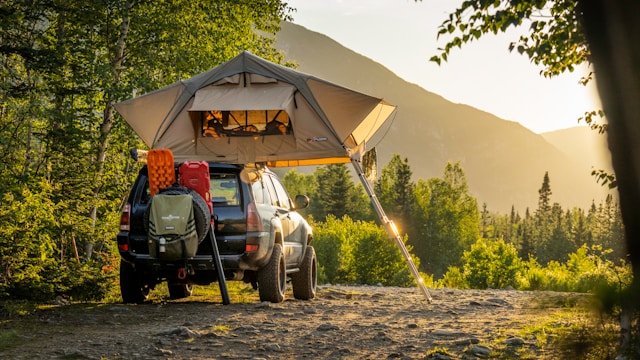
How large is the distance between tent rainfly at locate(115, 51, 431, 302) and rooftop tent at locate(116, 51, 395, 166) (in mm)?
16

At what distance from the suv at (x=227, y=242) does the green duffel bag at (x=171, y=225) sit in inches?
14.6

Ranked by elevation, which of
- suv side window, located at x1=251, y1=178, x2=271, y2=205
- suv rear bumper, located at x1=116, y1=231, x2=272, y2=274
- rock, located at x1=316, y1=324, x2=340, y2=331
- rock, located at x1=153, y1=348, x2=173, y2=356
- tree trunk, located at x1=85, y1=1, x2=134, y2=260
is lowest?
rock, located at x1=316, y1=324, x2=340, y2=331

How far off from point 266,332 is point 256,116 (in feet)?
21.7

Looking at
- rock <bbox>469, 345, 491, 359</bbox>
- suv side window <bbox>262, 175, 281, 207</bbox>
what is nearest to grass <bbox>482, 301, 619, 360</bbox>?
rock <bbox>469, 345, 491, 359</bbox>

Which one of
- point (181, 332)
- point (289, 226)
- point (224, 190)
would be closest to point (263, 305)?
point (224, 190)

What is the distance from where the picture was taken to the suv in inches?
392

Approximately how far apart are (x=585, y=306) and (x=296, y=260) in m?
9.50

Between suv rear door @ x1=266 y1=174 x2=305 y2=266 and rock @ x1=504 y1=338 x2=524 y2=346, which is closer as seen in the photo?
rock @ x1=504 y1=338 x2=524 y2=346

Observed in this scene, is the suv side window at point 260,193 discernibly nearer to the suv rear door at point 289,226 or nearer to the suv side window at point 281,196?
the suv rear door at point 289,226

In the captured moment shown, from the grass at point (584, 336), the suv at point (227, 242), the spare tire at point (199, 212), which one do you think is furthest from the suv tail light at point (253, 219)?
the grass at point (584, 336)

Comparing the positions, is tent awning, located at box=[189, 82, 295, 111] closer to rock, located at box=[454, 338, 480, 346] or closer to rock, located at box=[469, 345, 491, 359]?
rock, located at box=[454, 338, 480, 346]

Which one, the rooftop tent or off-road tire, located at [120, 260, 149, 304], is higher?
the rooftop tent

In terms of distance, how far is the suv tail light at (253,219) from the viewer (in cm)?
1005

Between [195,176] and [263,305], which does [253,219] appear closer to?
[195,176]
